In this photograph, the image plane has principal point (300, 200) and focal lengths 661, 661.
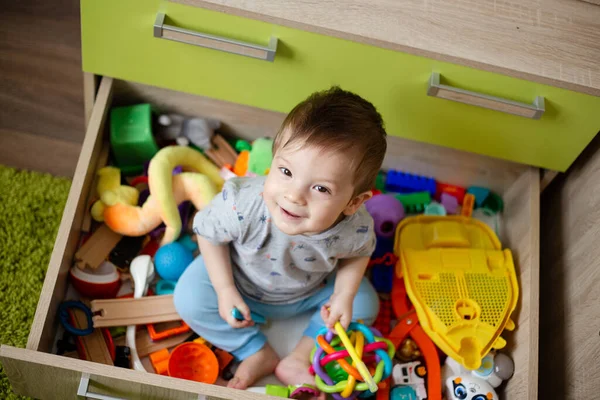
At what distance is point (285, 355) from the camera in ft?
3.87

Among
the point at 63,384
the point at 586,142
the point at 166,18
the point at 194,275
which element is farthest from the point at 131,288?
the point at 586,142

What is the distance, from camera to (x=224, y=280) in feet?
3.56

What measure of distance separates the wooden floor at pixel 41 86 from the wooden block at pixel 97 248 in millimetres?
228

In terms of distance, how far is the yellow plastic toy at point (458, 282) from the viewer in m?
1.14

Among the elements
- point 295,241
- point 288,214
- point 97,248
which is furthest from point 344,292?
point 97,248

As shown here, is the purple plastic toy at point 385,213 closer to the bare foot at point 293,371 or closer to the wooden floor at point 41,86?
the bare foot at point 293,371

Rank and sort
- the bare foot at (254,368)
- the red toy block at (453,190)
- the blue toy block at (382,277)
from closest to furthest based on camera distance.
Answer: the bare foot at (254,368) < the blue toy block at (382,277) < the red toy block at (453,190)

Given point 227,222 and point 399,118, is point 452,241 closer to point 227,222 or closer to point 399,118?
point 399,118

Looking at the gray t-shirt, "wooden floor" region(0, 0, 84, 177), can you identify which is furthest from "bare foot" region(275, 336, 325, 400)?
"wooden floor" region(0, 0, 84, 177)

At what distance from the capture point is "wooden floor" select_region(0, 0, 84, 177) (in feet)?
4.49

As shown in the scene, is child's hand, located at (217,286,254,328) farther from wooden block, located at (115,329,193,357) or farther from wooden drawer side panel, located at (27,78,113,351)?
wooden drawer side panel, located at (27,78,113,351)

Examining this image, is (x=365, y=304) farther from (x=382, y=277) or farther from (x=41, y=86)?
(x=41, y=86)

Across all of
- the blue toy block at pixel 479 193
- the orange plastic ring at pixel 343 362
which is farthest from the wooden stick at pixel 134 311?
the blue toy block at pixel 479 193

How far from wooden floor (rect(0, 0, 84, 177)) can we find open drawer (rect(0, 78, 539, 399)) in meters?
0.21
